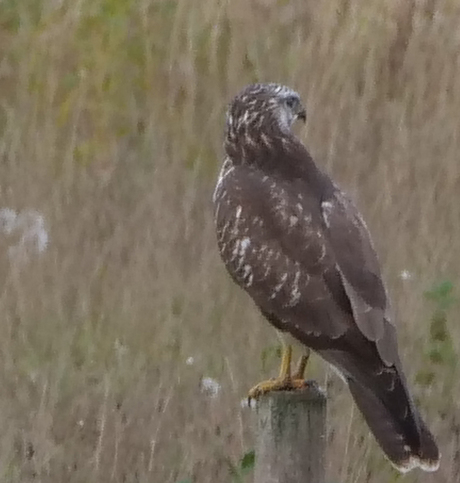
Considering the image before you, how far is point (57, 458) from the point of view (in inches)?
116

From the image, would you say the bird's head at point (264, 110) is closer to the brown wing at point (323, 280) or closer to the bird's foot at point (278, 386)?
the brown wing at point (323, 280)

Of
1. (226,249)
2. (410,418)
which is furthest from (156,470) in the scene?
(410,418)

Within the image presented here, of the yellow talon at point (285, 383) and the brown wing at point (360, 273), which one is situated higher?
the brown wing at point (360, 273)

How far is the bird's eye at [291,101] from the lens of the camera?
2.66 meters

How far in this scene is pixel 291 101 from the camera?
267cm

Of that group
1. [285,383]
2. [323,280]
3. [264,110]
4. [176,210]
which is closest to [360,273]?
[323,280]

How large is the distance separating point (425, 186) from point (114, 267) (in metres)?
1.01

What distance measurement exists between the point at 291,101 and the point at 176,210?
A: 74 cm

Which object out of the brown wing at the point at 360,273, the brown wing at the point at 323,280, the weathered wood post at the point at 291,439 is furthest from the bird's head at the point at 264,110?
the weathered wood post at the point at 291,439

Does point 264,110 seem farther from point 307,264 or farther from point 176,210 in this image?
point 176,210

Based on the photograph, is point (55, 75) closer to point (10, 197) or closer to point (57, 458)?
point (10, 197)

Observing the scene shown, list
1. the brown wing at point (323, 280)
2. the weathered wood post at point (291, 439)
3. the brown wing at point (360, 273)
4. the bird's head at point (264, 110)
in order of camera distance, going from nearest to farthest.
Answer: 1. the weathered wood post at point (291, 439)
2. the brown wing at point (323, 280)
3. the brown wing at point (360, 273)
4. the bird's head at point (264, 110)

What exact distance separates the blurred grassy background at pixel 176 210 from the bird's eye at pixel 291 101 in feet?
1.99

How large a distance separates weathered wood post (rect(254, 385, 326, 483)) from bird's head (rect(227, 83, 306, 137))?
3.43 feet
